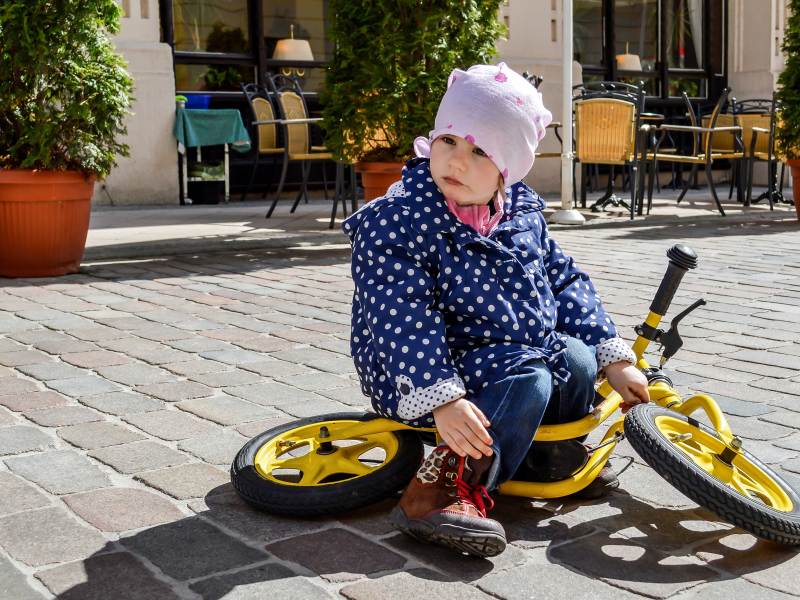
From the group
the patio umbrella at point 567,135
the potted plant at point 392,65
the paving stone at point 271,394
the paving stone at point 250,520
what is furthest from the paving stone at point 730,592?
the patio umbrella at point 567,135

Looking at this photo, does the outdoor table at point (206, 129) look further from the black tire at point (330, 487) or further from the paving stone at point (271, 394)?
the black tire at point (330, 487)

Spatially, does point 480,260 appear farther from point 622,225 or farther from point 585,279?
point 622,225

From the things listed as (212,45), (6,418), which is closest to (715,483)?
(6,418)

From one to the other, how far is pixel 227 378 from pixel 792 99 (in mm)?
7292

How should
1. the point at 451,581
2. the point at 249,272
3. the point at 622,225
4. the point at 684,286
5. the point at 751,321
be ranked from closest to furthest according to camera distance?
the point at 451,581, the point at 751,321, the point at 684,286, the point at 249,272, the point at 622,225

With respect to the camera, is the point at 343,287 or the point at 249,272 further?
the point at 249,272

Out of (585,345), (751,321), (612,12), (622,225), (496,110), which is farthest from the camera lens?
(612,12)

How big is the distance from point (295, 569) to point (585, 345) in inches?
35.2

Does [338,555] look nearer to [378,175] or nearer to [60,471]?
[60,471]

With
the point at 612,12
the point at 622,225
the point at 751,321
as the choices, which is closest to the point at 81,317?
the point at 751,321

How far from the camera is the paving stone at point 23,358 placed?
407 centimetres

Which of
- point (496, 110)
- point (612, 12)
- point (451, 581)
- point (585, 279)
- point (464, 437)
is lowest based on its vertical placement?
point (451, 581)

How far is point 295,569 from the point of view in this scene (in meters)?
2.16

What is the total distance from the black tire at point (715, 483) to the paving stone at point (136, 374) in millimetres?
1995
